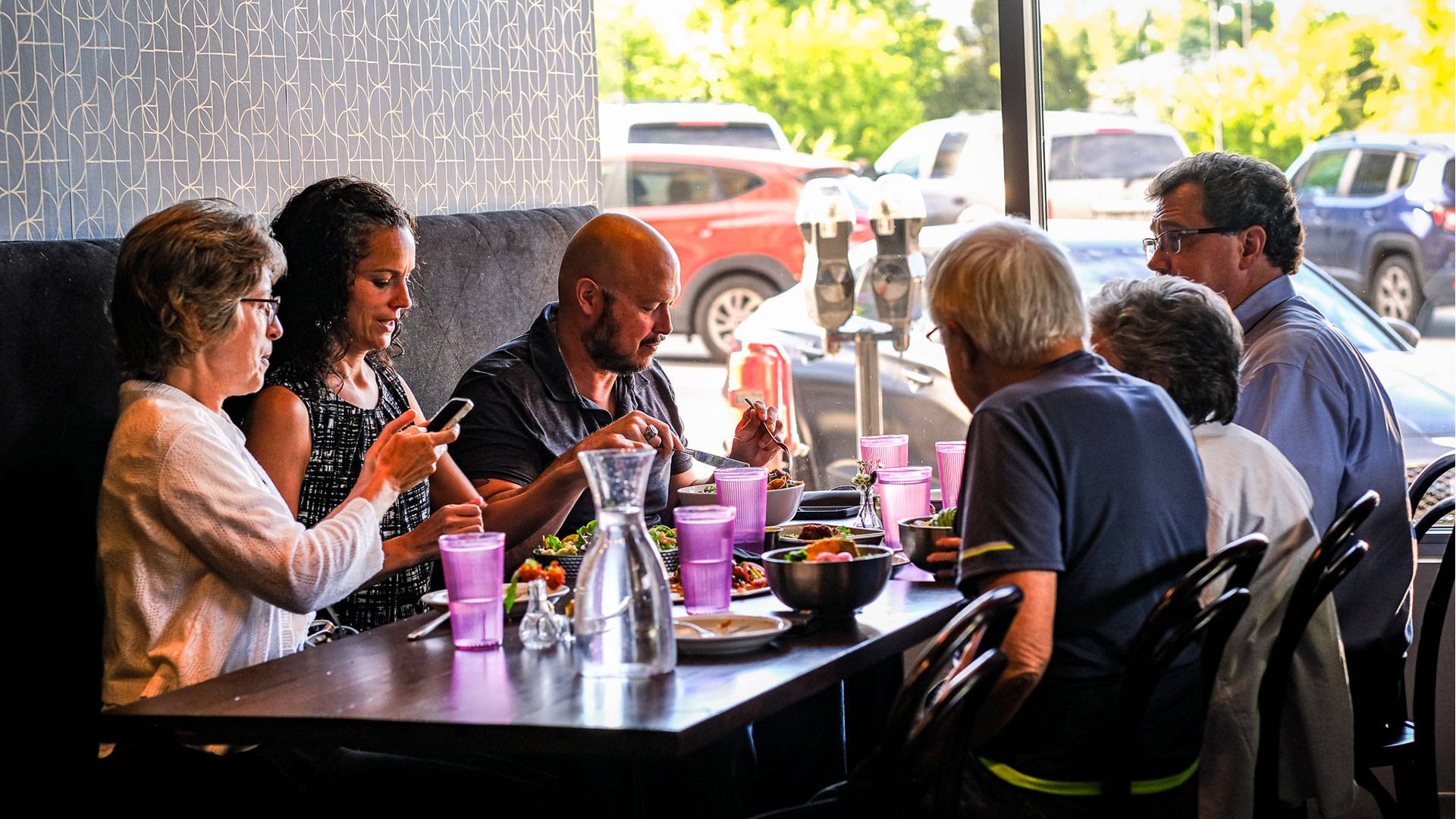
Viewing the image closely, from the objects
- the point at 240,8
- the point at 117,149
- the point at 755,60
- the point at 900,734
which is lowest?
the point at 900,734

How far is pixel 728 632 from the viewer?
2.02m

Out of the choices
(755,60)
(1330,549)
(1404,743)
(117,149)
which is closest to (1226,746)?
(1330,549)

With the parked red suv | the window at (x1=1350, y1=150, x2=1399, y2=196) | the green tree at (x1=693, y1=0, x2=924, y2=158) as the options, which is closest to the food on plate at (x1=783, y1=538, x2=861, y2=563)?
the window at (x1=1350, y1=150, x2=1399, y2=196)

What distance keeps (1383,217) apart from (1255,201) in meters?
2.25

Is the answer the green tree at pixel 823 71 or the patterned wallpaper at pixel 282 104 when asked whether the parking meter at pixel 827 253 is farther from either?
the green tree at pixel 823 71

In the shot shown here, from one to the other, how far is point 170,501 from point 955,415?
4.08 meters

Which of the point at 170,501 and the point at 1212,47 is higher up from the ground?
the point at 1212,47

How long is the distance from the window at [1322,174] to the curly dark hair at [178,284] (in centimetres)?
377

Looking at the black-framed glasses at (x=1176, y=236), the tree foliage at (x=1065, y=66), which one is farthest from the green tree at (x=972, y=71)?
the black-framed glasses at (x=1176, y=236)

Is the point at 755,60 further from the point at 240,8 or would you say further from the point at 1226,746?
the point at 1226,746

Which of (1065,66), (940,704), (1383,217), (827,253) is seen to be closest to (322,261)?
(940,704)

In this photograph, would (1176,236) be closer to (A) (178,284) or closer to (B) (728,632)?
(B) (728,632)

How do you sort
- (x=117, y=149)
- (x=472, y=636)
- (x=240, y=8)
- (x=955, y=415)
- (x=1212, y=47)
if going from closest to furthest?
1. (x=472, y=636)
2. (x=117, y=149)
3. (x=240, y=8)
4. (x=1212, y=47)
5. (x=955, y=415)

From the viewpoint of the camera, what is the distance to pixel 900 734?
1664 millimetres
